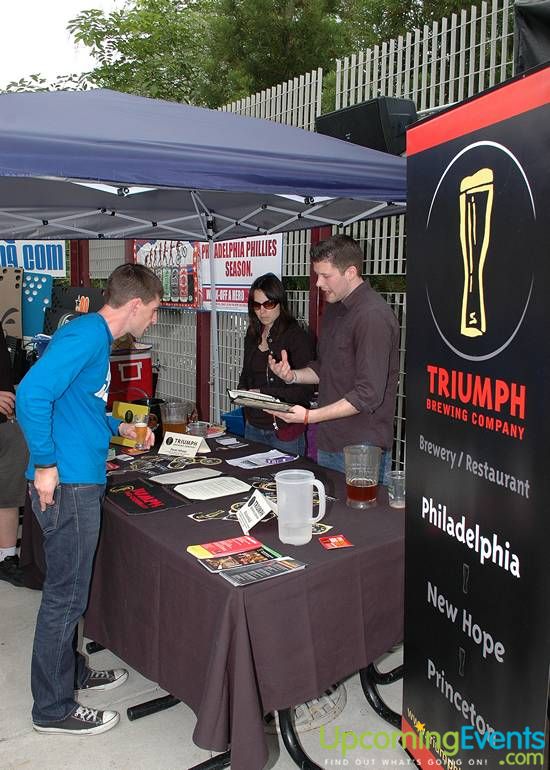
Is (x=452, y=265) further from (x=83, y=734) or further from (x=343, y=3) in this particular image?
(x=343, y=3)

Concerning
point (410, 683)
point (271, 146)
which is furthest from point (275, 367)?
point (410, 683)

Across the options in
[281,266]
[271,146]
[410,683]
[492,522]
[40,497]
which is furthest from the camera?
[281,266]

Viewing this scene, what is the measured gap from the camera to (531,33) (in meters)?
2.20

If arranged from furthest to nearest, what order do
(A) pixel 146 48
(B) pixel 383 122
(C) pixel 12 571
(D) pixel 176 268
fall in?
1. (A) pixel 146 48
2. (D) pixel 176 268
3. (B) pixel 383 122
4. (C) pixel 12 571

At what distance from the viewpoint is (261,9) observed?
10.7 m

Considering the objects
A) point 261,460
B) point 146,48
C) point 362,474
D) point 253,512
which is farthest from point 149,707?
point 146,48

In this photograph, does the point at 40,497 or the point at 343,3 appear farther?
the point at 343,3

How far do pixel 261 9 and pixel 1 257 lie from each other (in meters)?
5.80

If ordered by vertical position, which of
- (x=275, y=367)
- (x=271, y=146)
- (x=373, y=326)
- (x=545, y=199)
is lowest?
(x=275, y=367)

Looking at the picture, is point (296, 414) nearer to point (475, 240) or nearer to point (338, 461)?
point (338, 461)

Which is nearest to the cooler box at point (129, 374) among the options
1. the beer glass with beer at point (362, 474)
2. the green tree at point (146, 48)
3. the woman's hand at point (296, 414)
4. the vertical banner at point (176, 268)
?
the vertical banner at point (176, 268)

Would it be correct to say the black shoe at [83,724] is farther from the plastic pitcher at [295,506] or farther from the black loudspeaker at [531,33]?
the black loudspeaker at [531,33]

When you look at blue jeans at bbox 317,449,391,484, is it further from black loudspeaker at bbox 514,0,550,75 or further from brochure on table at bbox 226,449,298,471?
black loudspeaker at bbox 514,0,550,75

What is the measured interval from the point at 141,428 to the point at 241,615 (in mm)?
1291
